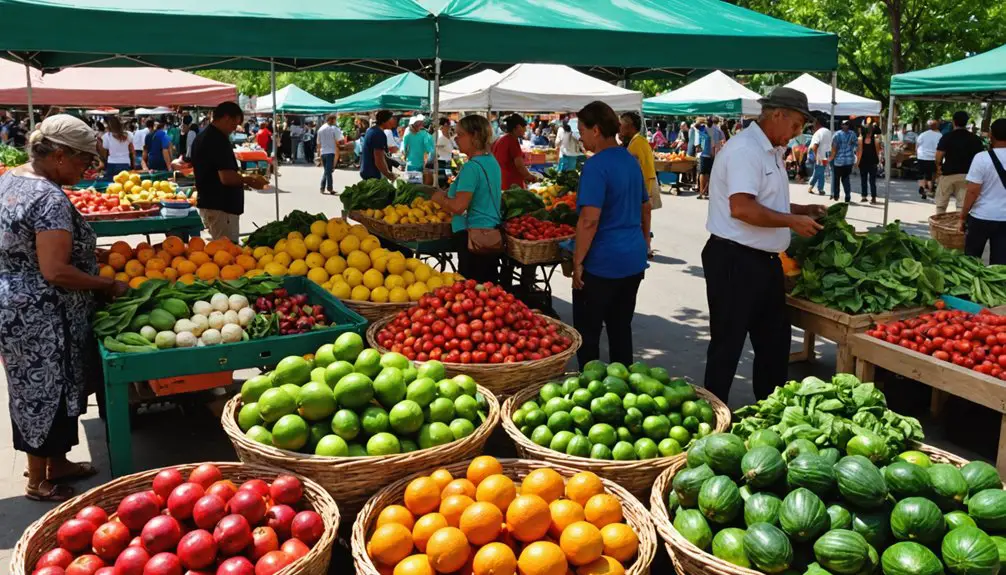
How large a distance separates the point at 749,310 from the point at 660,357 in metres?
2.32

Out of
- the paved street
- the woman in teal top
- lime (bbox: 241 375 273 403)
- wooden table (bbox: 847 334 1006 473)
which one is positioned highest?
the woman in teal top

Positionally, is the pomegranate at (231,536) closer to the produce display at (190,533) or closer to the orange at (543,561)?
the produce display at (190,533)

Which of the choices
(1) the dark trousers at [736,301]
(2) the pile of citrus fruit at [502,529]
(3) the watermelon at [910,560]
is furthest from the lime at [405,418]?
(1) the dark trousers at [736,301]

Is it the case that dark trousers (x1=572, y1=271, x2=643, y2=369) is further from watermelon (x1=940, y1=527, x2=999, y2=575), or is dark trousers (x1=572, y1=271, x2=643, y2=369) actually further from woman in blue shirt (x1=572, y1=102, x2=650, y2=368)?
watermelon (x1=940, y1=527, x2=999, y2=575)

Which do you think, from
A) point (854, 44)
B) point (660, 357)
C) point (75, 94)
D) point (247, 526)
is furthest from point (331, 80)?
point (247, 526)

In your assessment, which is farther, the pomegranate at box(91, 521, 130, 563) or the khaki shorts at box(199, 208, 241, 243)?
the khaki shorts at box(199, 208, 241, 243)

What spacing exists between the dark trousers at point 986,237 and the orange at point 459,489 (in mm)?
6848

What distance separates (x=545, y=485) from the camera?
2.86 m

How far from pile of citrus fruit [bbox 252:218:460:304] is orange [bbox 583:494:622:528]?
2545 millimetres

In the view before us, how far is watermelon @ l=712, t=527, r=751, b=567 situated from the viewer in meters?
2.55

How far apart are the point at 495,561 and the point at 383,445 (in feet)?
2.66

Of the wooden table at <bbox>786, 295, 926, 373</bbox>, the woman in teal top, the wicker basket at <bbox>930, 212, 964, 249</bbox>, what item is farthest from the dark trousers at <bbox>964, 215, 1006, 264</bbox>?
the woman in teal top

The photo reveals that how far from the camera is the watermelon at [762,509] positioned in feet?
8.63

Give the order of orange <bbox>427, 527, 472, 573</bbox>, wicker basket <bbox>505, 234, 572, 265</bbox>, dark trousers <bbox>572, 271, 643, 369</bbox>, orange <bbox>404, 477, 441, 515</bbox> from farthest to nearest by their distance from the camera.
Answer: wicker basket <bbox>505, 234, 572, 265</bbox>, dark trousers <bbox>572, 271, 643, 369</bbox>, orange <bbox>404, 477, 441, 515</bbox>, orange <bbox>427, 527, 472, 573</bbox>
